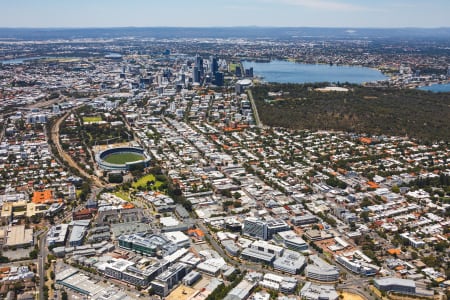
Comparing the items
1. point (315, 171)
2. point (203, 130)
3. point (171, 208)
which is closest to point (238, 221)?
point (171, 208)

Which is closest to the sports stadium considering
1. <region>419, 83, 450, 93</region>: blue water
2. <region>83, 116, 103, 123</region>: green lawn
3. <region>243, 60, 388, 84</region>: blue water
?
<region>83, 116, 103, 123</region>: green lawn

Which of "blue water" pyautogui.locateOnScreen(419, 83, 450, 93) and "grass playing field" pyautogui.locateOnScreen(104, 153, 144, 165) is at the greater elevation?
"blue water" pyautogui.locateOnScreen(419, 83, 450, 93)

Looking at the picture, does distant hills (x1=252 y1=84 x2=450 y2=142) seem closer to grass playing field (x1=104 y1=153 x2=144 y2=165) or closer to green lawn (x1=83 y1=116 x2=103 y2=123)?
grass playing field (x1=104 y1=153 x2=144 y2=165)

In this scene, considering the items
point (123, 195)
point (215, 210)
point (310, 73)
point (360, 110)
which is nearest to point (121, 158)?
point (123, 195)

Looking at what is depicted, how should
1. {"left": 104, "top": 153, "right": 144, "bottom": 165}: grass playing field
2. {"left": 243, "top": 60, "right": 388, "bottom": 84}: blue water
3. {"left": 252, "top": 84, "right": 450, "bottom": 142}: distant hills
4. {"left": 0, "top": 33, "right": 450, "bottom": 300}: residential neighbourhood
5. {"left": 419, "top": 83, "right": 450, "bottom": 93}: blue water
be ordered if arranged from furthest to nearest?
{"left": 243, "top": 60, "right": 388, "bottom": 84}: blue water, {"left": 419, "top": 83, "right": 450, "bottom": 93}: blue water, {"left": 252, "top": 84, "right": 450, "bottom": 142}: distant hills, {"left": 104, "top": 153, "right": 144, "bottom": 165}: grass playing field, {"left": 0, "top": 33, "right": 450, "bottom": 300}: residential neighbourhood

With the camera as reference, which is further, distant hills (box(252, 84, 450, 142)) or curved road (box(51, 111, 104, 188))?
distant hills (box(252, 84, 450, 142))

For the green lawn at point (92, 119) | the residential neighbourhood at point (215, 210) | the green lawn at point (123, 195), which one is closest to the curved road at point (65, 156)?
the residential neighbourhood at point (215, 210)

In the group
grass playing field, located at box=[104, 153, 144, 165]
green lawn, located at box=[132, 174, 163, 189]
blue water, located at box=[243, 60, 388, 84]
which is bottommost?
green lawn, located at box=[132, 174, 163, 189]
